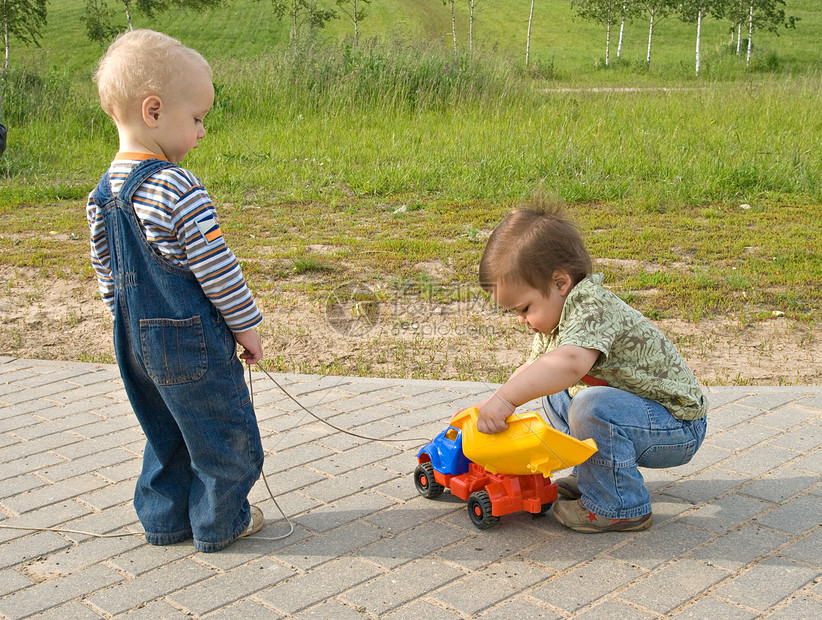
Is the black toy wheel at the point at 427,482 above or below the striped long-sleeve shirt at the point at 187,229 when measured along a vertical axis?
below

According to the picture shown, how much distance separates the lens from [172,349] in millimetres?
2494

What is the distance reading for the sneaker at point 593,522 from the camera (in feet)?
9.35

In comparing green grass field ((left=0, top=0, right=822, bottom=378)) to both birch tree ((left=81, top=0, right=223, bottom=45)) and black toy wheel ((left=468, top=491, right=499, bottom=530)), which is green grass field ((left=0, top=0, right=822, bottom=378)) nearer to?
black toy wheel ((left=468, top=491, right=499, bottom=530))

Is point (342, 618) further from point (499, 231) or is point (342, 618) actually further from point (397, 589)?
point (499, 231)

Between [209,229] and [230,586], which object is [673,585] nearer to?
[230,586]

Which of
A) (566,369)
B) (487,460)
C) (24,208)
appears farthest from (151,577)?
(24,208)

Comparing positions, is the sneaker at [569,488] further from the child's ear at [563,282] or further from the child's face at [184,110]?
the child's face at [184,110]

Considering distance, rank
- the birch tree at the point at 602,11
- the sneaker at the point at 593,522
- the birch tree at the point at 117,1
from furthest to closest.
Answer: the birch tree at the point at 602,11, the birch tree at the point at 117,1, the sneaker at the point at 593,522

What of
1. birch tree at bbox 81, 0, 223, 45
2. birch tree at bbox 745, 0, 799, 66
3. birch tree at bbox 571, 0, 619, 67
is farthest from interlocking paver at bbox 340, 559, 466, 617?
birch tree at bbox 571, 0, 619, 67

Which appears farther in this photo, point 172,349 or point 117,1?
point 117,1

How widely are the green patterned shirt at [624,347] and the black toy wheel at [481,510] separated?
567 millimetres

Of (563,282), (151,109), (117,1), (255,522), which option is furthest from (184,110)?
(117,1)

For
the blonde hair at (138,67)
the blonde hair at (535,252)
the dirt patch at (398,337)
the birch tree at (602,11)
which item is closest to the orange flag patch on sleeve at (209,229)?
the blonde hair at (138,67)

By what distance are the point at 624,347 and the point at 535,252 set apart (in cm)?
44
